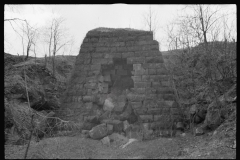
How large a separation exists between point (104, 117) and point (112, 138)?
34.4 inches

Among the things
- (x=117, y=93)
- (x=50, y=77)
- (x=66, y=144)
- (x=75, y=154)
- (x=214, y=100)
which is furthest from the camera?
(x=50, y=77)

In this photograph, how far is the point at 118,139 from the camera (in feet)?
27.1

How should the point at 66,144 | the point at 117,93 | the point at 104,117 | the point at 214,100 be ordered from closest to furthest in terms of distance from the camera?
1. the point at 66,144
2. the point at 214,100
3. the point at 104,117
4. the point at 117,93

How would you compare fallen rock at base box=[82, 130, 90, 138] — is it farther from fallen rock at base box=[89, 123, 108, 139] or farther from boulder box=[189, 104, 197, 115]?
boulder box=[189, 104, 197, 115]

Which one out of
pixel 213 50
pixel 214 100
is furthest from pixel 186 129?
pixel 213 50

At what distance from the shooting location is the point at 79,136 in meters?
8.40

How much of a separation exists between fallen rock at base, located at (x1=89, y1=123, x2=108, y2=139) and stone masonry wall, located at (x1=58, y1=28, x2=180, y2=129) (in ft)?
2.29

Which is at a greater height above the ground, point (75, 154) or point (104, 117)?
point (104, 117)

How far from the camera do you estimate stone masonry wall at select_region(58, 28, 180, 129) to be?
8930 millimetres

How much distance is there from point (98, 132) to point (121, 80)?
2440mm

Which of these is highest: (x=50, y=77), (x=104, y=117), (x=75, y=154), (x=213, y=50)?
(x=213, y=50)

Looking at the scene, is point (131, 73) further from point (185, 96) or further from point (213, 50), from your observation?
point (213, 50)

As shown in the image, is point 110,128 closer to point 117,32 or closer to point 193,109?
point 193,109

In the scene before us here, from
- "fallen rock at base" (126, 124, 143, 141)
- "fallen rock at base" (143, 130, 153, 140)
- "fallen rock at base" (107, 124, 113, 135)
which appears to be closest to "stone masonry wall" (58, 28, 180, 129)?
"fallen rock at base" (143, 130, 153, 140)
